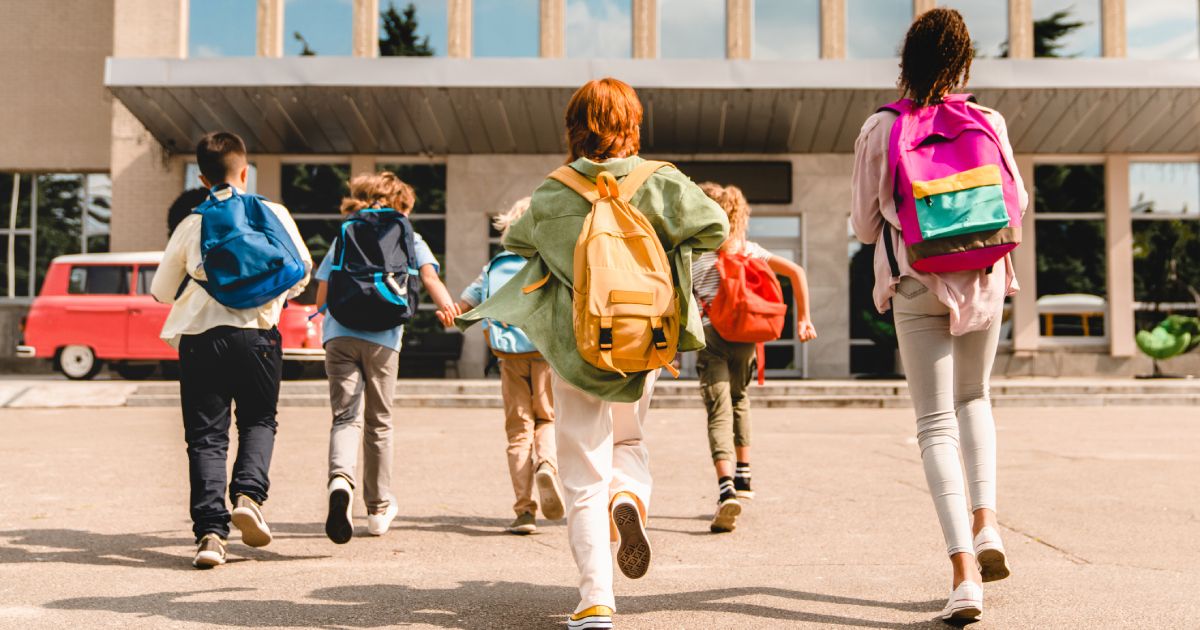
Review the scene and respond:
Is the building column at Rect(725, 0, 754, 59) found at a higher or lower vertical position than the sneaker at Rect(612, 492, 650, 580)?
higher

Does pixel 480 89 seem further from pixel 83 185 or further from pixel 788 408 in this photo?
pixel 83 185

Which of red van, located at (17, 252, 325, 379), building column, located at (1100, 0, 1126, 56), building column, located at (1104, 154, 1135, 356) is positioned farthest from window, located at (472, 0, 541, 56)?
building column, located at (1104, 154, 1135, 356)

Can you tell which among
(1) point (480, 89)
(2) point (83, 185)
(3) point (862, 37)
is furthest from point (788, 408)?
(2) point (83, 185)

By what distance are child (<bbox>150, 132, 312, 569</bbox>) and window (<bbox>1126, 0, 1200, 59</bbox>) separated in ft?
64.7

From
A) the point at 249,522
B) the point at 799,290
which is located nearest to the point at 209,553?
the point at 249,522

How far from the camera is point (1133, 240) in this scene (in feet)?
67.4

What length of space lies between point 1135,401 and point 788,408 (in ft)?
15.9

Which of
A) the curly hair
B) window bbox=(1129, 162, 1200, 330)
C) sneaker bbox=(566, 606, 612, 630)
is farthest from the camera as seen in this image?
window bbox=(1129, 162, 1200, 330)

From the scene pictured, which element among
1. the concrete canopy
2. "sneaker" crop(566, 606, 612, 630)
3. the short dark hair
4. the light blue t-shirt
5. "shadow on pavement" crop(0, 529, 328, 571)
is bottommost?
"shadow on pavement" crop(0, 529, 328, 571)

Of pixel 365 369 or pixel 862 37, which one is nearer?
pixel 365 369

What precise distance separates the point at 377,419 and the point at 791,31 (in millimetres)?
16740

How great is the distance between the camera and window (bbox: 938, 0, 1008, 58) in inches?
790

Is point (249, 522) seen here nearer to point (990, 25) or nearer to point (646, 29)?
point (646, 29)

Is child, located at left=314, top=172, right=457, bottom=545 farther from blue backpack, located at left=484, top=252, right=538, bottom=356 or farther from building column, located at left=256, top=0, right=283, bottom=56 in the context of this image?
building column, located at left=256, top=0, right=283, bottom=56
